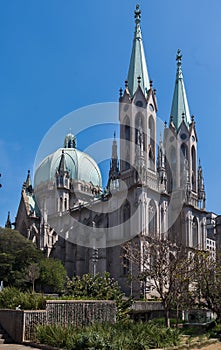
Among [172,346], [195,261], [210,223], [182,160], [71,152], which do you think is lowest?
[172,346]

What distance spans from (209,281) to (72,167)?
57703mm

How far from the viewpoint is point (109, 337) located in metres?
15.6

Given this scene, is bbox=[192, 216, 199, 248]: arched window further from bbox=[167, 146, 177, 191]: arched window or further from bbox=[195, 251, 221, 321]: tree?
bbox=[195, 251, 221, 321]: tree

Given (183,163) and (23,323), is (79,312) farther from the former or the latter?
(183,163)

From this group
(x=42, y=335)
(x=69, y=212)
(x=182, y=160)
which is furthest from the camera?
(x=69, y=212)

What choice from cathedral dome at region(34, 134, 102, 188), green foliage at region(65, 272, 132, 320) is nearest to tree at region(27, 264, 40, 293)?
green foliage at region(65, 272, 132, 320)

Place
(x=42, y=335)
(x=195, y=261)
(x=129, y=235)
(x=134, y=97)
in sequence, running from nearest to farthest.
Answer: (x=42, y=335) < (x=195, y=261) < (x=129, y=235) < (x=134, y=97)

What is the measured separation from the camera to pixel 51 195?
82062 millimetres

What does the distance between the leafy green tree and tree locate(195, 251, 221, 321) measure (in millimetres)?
27016

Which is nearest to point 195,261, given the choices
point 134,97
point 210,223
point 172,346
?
point 172,346

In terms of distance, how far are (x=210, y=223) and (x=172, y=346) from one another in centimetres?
8278

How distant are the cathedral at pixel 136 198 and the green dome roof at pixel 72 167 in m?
4.53

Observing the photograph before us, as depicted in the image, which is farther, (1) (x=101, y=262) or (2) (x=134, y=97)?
(2) (x=134, y=97)

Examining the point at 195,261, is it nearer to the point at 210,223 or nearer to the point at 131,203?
the point at 131,203
